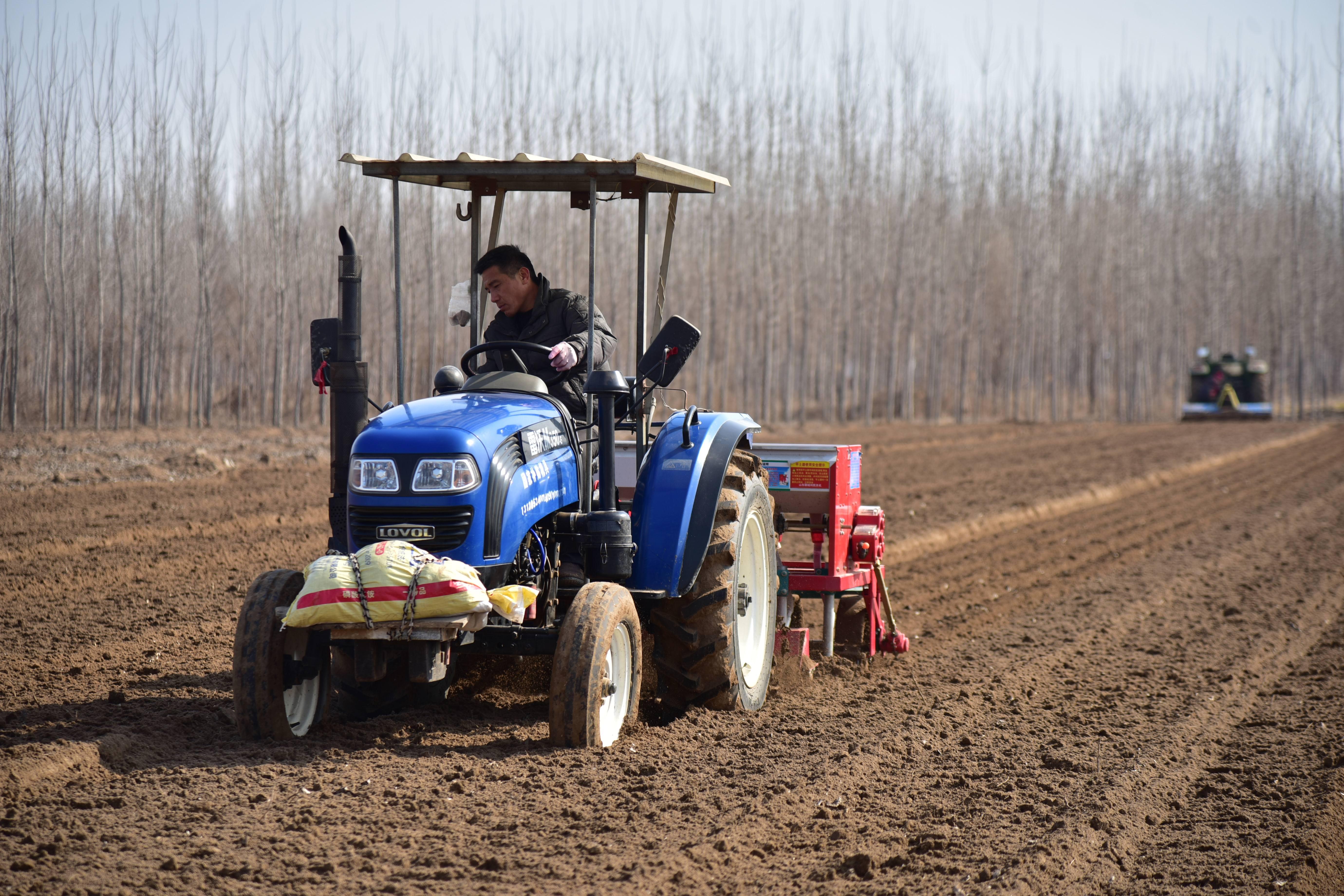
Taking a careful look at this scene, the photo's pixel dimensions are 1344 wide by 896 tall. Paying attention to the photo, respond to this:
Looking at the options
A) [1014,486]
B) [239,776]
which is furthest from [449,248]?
[239,776]

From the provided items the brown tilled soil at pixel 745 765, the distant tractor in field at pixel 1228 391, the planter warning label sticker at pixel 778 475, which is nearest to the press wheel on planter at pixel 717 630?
the brown tilled soil at pixel 745 765

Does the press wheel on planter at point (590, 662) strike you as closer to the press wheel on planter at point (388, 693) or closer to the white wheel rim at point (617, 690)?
the white wheel rim at point (617, 690)

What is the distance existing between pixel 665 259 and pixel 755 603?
5.58ft

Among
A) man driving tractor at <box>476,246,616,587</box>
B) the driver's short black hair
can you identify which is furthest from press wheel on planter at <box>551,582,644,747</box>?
the driver's short black hair

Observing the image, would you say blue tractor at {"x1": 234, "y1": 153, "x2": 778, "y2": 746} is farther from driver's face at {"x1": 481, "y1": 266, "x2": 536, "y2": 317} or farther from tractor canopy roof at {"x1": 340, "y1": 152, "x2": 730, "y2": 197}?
driver's face at {"x1": 481, "y1": 266, "x2": 536, "y2": 317}

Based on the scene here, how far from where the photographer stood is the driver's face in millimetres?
5168

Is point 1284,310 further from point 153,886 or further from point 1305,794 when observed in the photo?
point 153,886

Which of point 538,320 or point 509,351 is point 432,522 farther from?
point 538,320

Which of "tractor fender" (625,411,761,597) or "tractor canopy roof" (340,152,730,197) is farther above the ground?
"tractor canopy roof" (340,152,730,197)

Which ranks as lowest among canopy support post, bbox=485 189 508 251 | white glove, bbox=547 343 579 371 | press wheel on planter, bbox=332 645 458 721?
press wheel on planter, bbox=332 645 458 721

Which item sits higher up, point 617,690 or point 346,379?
point 346,379

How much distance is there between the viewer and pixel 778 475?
6.47 metres

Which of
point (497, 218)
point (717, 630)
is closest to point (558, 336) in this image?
point (497, 218)

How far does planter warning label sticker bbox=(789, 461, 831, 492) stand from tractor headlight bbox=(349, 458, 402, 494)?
2.80m
